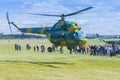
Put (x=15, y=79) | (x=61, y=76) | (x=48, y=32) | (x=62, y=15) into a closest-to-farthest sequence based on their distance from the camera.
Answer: (x=15, y=79) → (x=61, y=76) → (x=62, y=15) → (x=48, y=32)

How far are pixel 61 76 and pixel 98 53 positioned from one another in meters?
28.0

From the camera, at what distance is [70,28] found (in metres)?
43.0

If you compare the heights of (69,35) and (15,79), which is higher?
(69,35)

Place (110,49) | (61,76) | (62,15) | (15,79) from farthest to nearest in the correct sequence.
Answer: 1. (110,49)
2. (62,15)
3. (61,76)
4. (15,79)

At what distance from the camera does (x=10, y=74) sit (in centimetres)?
2616

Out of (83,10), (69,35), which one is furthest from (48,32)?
(83,10)

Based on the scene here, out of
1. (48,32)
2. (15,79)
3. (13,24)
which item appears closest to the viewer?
(15,79)

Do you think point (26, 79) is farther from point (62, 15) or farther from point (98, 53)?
point (98, 53)

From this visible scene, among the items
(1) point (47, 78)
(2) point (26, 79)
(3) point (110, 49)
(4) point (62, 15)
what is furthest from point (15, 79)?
(3) point (110, 49)

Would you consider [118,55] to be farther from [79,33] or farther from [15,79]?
[15,79]

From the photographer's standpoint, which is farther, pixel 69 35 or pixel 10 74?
pixel 69 35

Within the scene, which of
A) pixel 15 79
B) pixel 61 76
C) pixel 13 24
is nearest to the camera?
pixel 15 79

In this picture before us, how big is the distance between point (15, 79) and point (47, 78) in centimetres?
224

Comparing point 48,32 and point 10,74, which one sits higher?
point 48,32
